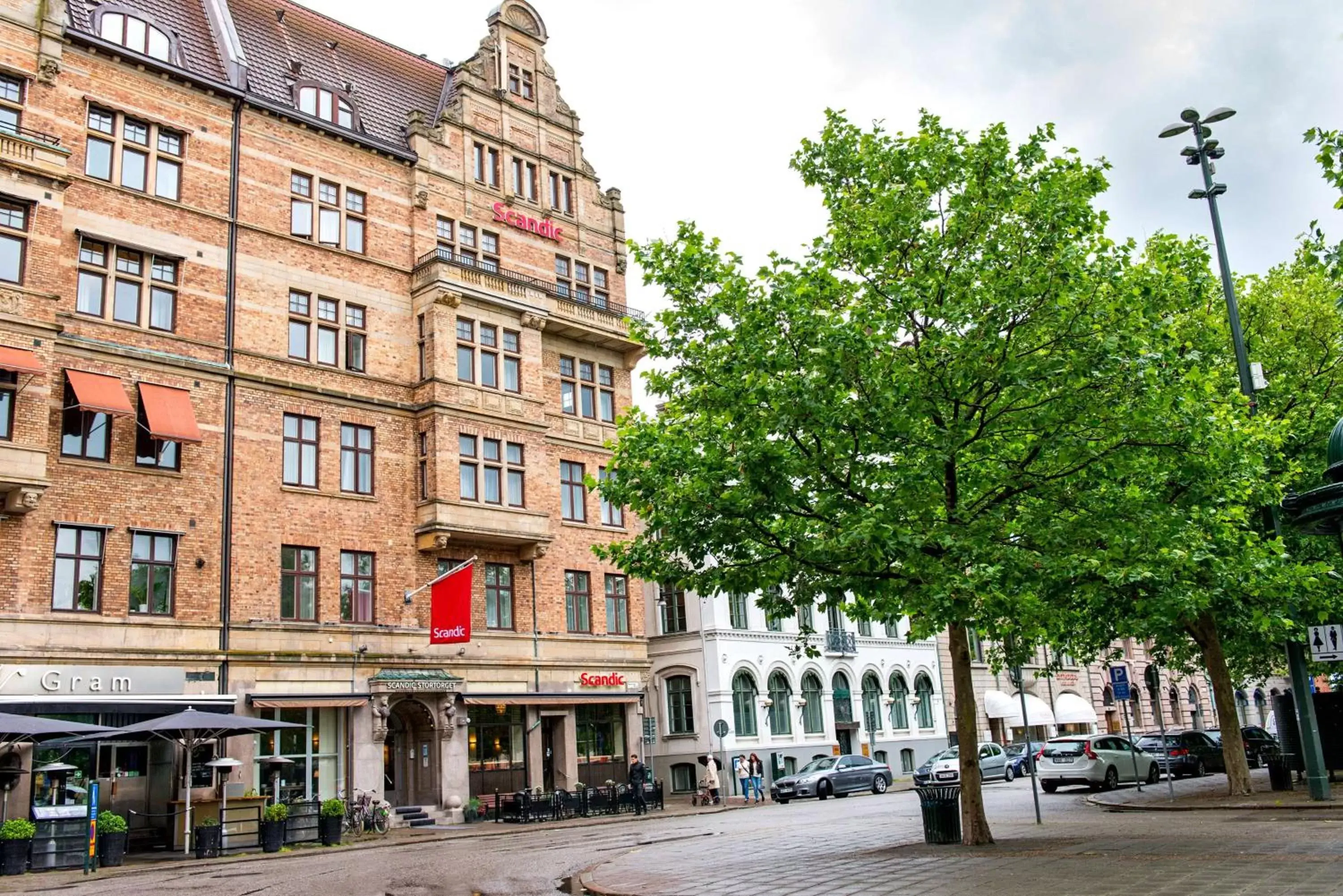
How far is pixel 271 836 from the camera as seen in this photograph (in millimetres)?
23750

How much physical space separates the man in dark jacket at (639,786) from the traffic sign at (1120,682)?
1340 centimetres

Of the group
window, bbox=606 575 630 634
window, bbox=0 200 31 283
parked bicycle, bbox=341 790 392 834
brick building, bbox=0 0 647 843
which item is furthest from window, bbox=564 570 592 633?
window, bbox=0 200 31 283

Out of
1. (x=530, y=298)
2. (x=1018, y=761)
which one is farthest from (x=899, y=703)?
(x=530, y=298)

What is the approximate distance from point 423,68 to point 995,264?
30.0 m

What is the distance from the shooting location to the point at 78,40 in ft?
92.6

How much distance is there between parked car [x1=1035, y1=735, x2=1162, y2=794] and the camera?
3166 centimetres

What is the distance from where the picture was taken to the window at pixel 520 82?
130 feet

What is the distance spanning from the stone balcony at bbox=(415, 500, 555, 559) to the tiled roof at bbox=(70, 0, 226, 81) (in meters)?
13.0

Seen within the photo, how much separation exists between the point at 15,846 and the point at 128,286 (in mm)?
13885

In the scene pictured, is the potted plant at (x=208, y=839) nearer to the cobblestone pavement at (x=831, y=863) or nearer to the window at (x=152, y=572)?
the cobblestone pavement at (x=831, y=863)

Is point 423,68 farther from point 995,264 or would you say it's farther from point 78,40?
point 995,264

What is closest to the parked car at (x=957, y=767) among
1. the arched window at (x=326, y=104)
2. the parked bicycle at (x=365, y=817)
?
the parked bicycle at (x=365, y=817)

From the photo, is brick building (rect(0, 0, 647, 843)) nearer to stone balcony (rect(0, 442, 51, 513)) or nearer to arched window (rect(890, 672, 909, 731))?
stone balcony (rect(0, 442, 51, 513))

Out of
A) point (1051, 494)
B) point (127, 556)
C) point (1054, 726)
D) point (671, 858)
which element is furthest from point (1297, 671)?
point (1054, 726)
